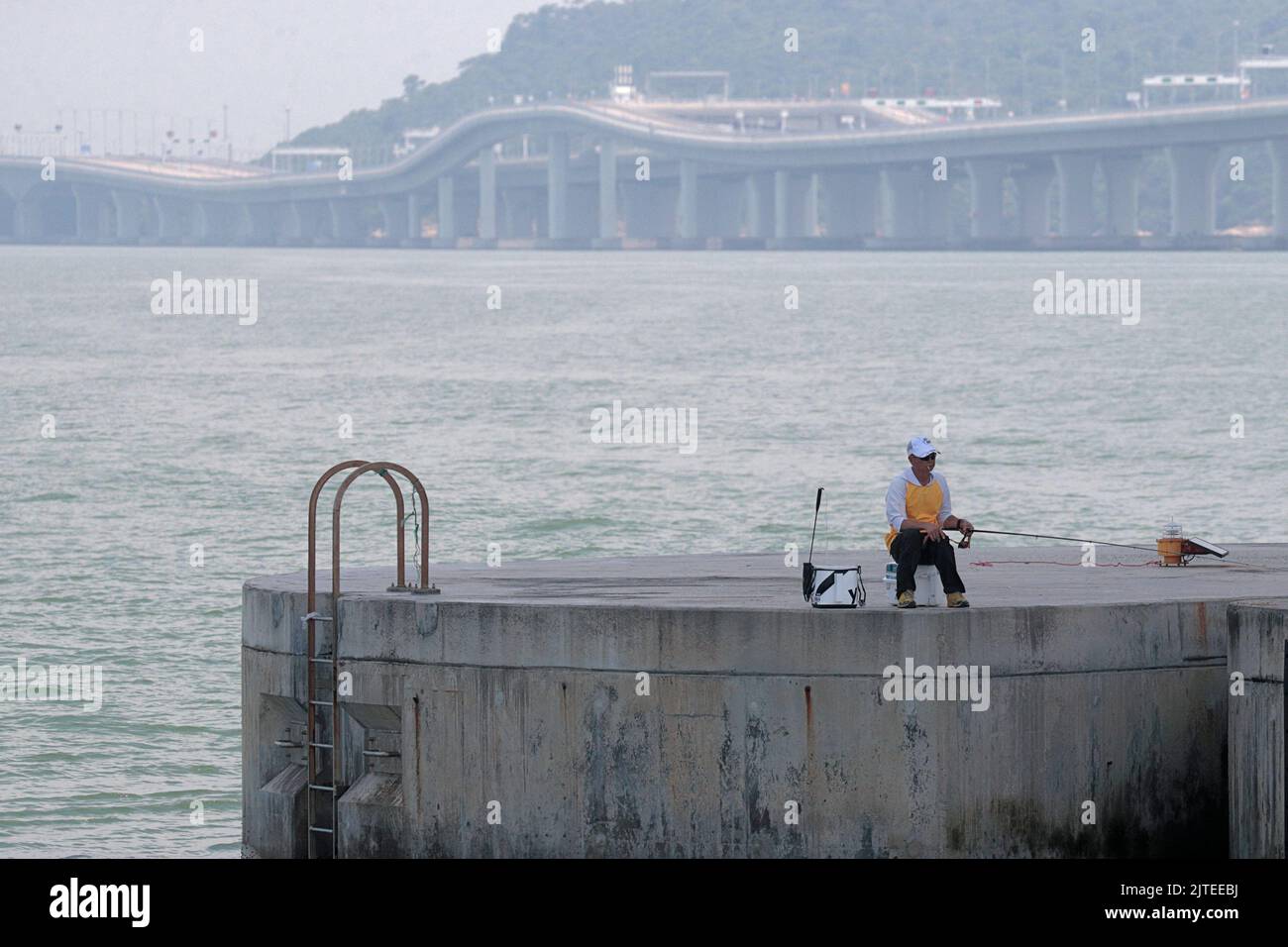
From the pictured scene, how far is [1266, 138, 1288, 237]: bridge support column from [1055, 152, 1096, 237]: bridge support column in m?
13.7

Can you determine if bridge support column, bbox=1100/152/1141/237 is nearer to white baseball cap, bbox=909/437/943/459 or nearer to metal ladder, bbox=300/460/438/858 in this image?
white baseball cap, bbox=909/437/943/459

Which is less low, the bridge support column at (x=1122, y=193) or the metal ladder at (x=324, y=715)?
the bridge support column at (x=1122, y=193)

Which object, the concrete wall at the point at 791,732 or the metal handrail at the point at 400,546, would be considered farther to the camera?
the metal handrail at the point at 400,546

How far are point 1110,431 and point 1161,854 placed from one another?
48.3 metres

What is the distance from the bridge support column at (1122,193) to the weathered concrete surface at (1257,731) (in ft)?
573

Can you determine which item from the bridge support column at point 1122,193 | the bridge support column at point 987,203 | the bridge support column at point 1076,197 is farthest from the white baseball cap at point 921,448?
the bridge support column at point 987,203

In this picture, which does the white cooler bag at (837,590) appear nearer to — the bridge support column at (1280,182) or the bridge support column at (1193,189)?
the bridge support column at (1280,182)

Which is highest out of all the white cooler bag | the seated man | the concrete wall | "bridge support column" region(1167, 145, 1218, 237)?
"bridge support column" region(1167, 145, 1218, 237)

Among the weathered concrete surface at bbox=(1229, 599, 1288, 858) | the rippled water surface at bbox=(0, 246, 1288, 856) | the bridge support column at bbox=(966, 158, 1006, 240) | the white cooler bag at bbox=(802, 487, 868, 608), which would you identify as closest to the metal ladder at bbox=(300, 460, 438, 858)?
the white cooler bag at bbox=(802, 487, 868, 608)

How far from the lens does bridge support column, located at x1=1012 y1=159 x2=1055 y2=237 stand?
19075cm

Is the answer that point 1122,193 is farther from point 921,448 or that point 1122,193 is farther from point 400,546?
point 921,448

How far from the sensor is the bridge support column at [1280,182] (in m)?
166

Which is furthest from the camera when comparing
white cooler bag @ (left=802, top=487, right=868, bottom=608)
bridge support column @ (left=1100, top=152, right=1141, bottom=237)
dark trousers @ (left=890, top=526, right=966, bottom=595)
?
bridge support column @ (left=1100, top=152, right=1141, bottom=237)

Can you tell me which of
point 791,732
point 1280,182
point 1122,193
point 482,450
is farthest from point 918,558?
point 1122,193
